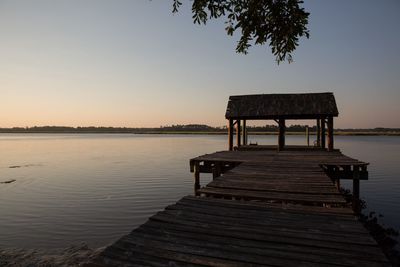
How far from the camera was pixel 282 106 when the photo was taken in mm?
20750

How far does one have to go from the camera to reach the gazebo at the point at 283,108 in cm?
1961

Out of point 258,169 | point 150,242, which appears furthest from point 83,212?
point 150,242

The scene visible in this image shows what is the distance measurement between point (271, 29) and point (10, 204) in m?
18.0

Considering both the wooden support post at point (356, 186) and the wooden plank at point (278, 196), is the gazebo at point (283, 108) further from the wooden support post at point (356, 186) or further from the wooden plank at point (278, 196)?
the wooden plank at point (278, 196)

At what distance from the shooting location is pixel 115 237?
12.0 meters

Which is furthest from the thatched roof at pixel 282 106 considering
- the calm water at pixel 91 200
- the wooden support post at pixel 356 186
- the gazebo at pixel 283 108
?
the calm water at pixel 91 200

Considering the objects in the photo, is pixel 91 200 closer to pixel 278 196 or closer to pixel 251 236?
pixel 278 196

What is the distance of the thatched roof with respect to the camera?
1970cm

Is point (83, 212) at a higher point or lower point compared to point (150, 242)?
lower

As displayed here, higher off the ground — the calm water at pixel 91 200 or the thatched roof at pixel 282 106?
the thatched roof at pixel 282 106

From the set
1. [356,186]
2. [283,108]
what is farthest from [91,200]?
[356,186]

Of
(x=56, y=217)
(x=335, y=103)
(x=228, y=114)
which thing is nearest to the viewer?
(x=56, y=217)

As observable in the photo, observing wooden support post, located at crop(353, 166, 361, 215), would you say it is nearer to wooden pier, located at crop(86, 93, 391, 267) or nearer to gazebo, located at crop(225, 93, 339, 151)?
gazebo, located at crop(225, 93, 339, 151)

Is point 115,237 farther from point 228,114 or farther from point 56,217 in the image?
point 228,114
